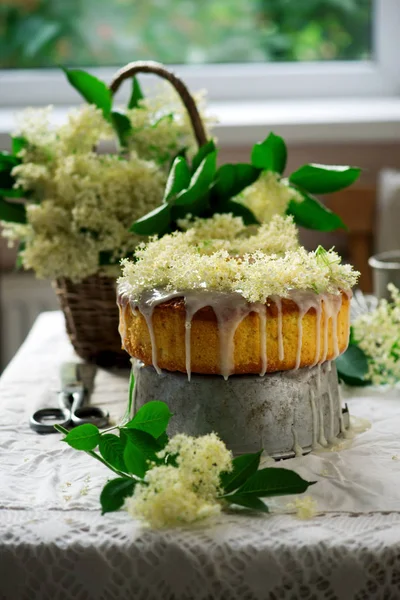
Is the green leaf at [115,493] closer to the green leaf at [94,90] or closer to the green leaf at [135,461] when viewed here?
the green leaf at [135,461]

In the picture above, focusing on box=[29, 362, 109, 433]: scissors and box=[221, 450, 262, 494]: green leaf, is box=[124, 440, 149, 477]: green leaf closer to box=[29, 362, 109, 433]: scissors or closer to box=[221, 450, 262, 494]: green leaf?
box=[221, 450, 262, 494]: green leaf

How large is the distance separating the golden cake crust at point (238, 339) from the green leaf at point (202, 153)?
379 mm

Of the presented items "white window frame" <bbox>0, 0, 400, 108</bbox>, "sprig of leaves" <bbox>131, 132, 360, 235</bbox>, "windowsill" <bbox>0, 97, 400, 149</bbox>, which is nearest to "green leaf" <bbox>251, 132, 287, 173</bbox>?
"sprig of leaves" <bbox>131, 132, 360, 235</bbox>

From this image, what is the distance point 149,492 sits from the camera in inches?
28.5

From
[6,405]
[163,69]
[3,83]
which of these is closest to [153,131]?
[163,69]

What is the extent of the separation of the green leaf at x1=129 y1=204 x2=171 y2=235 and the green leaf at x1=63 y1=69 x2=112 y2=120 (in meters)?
0.25

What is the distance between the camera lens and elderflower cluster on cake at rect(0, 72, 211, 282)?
120 centimetres

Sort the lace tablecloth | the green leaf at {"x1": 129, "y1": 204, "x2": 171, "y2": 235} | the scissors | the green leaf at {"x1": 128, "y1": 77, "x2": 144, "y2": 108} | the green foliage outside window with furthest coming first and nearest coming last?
the green foliage outside window → the green leaf at {"x1": 128, "y1": 77, "x2": 144, "y2": 108} → the green leaf at {"x1": 129, "y1": 204, "x2": 171, "y2": 235} → the scissors → the lace tablecloth

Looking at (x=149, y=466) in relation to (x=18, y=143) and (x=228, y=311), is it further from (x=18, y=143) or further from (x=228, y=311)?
(x=18, y=143)

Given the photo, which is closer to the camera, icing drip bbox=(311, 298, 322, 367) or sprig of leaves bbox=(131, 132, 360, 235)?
icing drip bbox=(311, 298, 322, 367)

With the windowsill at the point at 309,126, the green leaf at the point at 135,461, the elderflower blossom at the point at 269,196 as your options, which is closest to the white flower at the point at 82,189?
the elderflower blossom at the point at 269,196

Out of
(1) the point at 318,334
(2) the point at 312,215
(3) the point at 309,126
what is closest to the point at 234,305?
(1) the point at 318,334

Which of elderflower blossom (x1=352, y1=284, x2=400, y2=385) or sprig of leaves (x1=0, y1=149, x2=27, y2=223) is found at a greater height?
sprig of leaves (x1=0, y1=149, x2=27, y2=223)

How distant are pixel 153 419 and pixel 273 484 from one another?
133 millimetres
